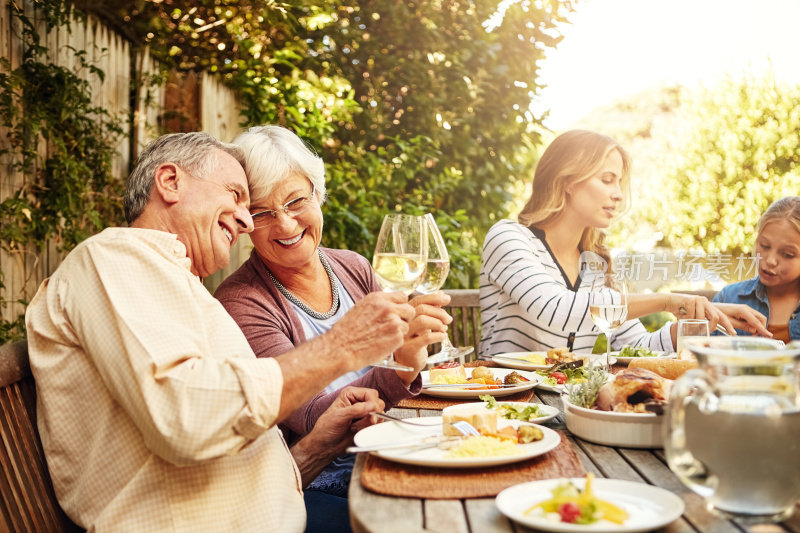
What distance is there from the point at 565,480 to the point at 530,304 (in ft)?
5.89

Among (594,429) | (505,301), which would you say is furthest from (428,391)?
(505,301)

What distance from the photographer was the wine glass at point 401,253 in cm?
154

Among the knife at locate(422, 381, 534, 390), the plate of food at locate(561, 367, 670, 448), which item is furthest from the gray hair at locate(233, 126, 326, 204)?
the plate of food at locate(561, 367, 670, 448)

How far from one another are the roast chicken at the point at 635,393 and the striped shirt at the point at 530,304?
1330 millimetres

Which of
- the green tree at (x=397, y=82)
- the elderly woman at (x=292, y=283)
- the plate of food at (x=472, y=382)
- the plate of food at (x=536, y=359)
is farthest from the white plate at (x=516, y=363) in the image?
the green tree at (x=397, y=82)

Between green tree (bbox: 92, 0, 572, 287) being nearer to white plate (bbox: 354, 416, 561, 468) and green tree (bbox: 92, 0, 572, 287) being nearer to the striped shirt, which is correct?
the striped shirt

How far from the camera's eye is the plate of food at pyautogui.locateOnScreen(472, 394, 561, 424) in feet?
5.25

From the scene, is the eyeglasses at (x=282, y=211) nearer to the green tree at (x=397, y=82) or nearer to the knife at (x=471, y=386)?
the knife at (x=471, y=386)

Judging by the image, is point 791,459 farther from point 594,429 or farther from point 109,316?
point 109,316

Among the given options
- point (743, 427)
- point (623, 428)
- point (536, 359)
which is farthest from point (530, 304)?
point (743, 427)

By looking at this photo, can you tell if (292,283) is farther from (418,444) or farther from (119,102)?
(119,102)

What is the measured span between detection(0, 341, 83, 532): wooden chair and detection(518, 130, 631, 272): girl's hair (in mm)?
2343

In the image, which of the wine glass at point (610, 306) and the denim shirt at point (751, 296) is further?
the denim shirt at point (751, 296)

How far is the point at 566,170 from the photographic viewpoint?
3.29m
